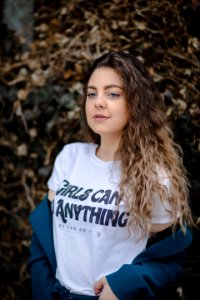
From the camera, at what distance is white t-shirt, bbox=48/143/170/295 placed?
1634mm

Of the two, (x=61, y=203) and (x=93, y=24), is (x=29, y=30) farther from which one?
(x=61, y=203)

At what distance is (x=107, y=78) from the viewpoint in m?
1.70

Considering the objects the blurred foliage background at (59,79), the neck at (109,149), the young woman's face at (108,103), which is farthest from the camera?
the blurred foliage background at (59,79)

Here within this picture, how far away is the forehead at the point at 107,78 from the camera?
5.53 feet

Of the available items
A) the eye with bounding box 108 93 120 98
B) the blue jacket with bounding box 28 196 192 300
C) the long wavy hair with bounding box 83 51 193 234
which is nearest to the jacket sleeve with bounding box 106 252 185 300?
the blue jacket with bounding box 28 196 192 300

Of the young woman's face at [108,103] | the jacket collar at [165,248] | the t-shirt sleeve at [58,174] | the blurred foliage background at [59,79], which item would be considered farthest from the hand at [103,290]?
the blurred foliage background at [59,79]

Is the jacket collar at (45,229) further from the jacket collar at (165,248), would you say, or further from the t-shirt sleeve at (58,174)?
the jacket collar at (165,248)

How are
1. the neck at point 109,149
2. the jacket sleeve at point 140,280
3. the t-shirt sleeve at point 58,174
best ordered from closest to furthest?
the jacket sleeve at point 140,280 < the neck at point 109,149 < the t-shirt sleeve at point 58,174

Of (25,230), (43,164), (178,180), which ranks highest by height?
(178,180)

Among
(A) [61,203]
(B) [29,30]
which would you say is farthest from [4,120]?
(A) [61,203]

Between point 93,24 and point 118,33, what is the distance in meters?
0.17

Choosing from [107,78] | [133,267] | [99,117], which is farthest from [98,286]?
[107,78]

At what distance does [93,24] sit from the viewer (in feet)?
8.14

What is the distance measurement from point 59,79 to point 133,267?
1379 millimetres
